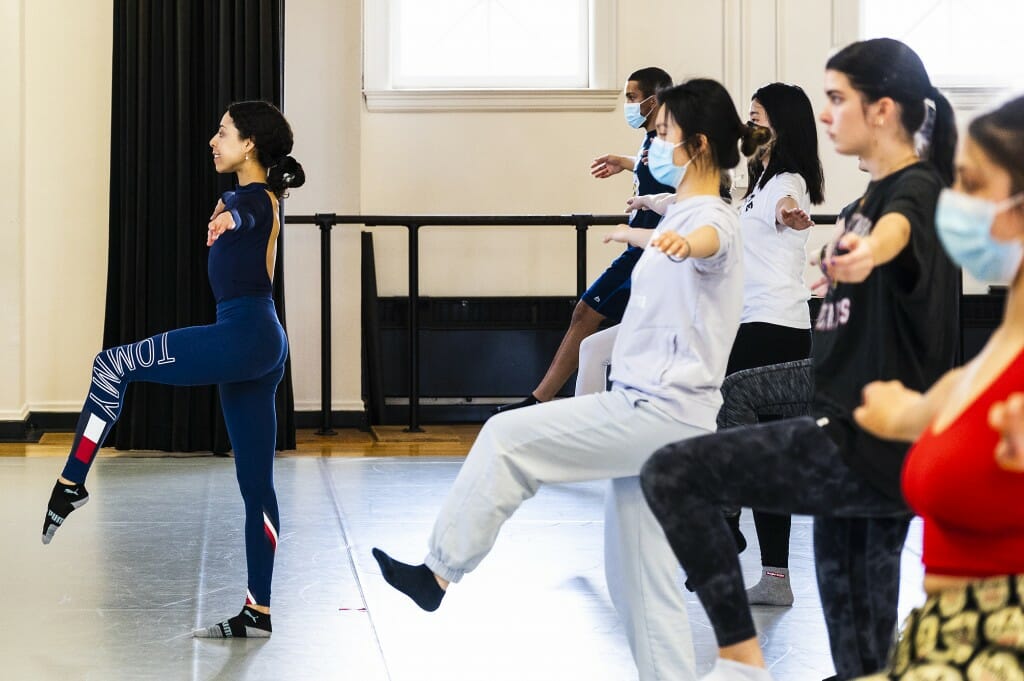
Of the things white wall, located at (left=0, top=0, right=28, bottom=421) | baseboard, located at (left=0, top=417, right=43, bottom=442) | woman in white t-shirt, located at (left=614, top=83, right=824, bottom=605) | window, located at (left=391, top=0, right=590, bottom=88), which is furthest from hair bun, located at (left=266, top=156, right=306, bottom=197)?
window, located at (left=391, top=0, right=590, bottom=88)

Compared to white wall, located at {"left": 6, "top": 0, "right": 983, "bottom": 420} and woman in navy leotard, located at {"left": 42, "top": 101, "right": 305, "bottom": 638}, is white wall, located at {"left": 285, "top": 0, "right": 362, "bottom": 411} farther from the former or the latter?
woman in navy leotard, located at {"left": 42, "top": 101, "right": 305, "bottom": 638}

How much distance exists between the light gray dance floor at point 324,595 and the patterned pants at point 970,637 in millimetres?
1625

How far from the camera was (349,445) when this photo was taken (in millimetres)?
6836

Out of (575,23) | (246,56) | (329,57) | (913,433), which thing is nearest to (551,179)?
(575,23)

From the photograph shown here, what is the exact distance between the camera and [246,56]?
6633mm

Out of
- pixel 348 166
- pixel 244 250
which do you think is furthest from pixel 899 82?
pixel 348 166

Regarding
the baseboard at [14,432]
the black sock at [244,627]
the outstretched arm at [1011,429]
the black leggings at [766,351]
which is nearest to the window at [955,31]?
the black leggings at [766,351]

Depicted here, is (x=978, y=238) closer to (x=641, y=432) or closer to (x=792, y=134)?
(x=641, y=432)

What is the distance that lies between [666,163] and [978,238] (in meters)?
1.22

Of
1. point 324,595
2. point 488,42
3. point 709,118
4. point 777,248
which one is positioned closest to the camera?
point 709,118

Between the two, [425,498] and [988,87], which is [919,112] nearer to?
[425,498]

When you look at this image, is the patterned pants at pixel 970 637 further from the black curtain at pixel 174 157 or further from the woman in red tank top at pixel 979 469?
the black curtain at pixel 174 157

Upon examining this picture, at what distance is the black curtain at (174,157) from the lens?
6621 mm

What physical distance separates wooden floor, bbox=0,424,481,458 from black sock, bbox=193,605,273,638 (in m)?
2.95
